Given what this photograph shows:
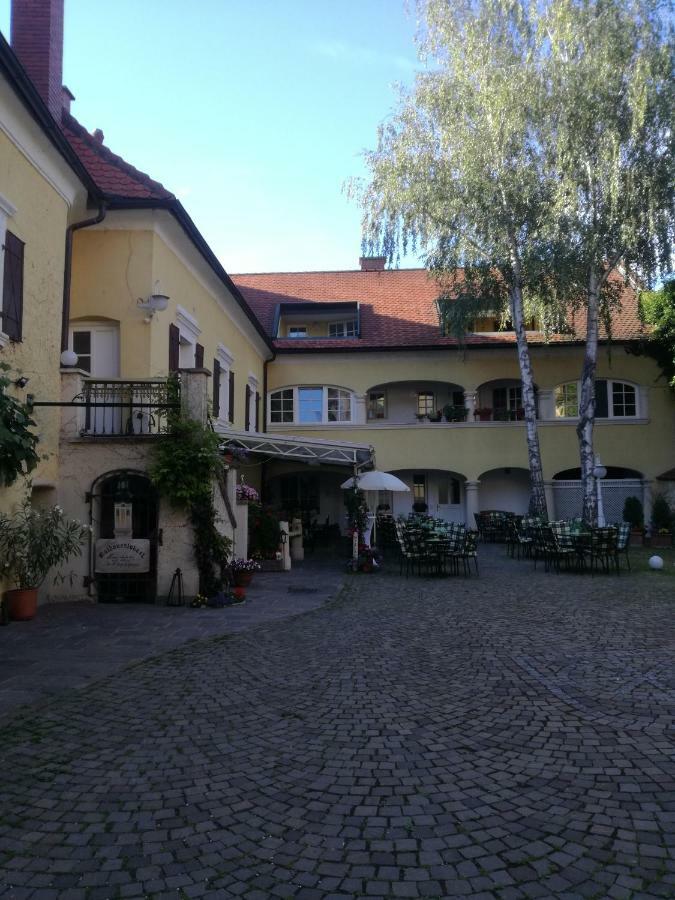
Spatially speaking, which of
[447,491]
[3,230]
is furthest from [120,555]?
[447,491]

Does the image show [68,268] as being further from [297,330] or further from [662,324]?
[662,324]

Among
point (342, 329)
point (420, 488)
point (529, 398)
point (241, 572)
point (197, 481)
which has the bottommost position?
point (241, 572)

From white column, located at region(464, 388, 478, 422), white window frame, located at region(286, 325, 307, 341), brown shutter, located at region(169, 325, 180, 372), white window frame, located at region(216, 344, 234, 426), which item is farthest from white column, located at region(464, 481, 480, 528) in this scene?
brown shutter, located at region(169, 325, 180, 372)

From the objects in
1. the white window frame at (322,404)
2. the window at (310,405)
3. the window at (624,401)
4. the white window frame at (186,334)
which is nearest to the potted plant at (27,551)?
the white window frame at (186,334)

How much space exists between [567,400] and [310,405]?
8.95m

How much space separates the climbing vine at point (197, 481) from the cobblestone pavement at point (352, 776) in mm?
2790

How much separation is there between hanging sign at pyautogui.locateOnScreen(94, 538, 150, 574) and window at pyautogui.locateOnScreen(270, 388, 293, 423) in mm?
14185

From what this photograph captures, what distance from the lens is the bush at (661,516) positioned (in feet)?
69.1

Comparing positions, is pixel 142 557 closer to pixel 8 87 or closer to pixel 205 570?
pixel 205 570

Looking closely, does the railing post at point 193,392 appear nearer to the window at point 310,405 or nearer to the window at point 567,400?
the window at point 310,405

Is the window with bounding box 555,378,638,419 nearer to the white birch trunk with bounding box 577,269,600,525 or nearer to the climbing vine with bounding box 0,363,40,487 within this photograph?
the white birch trunk with bounding box 577,269,600,525

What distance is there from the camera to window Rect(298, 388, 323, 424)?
2369 centimetres

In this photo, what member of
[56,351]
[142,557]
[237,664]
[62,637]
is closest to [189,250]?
[56,351]

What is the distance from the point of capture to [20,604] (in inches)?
330
